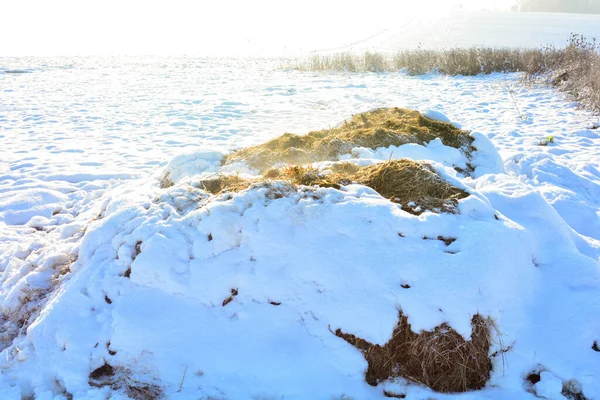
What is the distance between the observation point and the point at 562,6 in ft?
194

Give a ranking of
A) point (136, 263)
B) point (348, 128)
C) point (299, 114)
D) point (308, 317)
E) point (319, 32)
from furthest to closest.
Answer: point (319, 32)
point (299, 114)
point (348, 128)
point (136, 263)
point (308, 317)

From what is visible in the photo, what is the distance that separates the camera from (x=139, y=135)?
8.27m

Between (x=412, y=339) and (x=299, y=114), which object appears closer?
(x=412, y=339)

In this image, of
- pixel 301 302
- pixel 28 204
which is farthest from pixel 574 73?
pixel 28 204

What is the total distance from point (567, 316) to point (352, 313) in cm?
154

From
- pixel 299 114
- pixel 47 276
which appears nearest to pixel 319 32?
pixel 299 114

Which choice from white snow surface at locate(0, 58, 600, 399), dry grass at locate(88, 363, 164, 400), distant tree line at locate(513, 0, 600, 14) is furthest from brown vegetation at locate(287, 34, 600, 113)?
distant tree line at locate(513, 0, 600, 14)

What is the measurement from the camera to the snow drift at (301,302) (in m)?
2.58

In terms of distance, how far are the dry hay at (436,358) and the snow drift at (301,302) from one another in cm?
3

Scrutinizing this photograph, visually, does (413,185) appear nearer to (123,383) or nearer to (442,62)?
(123,383)

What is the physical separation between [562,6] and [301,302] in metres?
75.1

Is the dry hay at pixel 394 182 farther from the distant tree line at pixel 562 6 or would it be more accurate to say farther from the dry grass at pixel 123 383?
the distant tree line at pixel 562 6

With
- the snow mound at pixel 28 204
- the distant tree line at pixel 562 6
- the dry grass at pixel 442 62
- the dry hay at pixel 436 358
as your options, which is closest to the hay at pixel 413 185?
the dry hay at pixel 436 358

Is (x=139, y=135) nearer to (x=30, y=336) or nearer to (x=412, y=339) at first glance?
(x=30, y=336)
